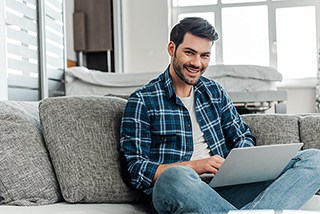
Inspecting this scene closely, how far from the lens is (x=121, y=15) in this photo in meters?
5.72

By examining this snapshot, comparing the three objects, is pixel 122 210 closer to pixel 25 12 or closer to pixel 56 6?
pixel 25 12

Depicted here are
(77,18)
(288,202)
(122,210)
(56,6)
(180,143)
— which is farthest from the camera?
(77,18)

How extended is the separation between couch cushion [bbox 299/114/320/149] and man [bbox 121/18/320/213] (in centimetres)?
22

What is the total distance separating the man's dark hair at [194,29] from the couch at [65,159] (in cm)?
34

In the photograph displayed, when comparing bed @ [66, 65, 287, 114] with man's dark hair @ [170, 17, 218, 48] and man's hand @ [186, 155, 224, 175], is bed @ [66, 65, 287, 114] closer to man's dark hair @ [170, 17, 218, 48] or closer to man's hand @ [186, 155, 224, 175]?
man's dark hair @ [170, 17, 218, 48]

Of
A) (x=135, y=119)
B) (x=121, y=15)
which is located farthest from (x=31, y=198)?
(x=121, y=15)

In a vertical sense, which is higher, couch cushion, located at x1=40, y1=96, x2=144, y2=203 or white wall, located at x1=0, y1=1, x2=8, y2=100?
white wall, located at x1=0, y1=1, x2=8, y2=100

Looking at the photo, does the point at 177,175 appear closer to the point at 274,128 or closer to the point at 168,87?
the point at 168,87

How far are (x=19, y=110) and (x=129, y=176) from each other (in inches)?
18.8

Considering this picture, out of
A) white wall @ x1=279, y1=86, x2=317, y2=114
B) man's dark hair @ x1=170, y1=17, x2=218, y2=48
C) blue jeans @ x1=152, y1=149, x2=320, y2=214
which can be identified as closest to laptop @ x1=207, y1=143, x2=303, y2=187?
blue jeans @ x1=152, y1=149, x2=320, y2=214

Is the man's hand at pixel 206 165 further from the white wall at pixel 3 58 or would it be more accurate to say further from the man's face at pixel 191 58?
the white wall at pixel 3 58

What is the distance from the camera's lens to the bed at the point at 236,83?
3.71m

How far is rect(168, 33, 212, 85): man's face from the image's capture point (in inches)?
76.7

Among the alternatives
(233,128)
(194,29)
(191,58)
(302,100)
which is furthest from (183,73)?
(302,100)
